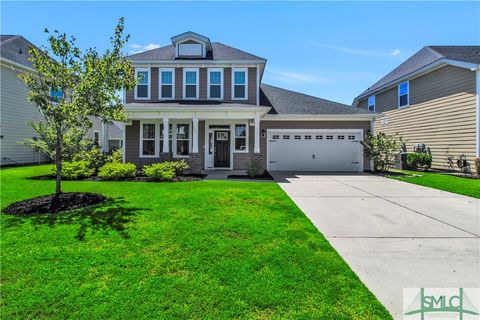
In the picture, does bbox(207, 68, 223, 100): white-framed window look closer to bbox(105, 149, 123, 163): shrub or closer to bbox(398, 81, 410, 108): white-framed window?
bbox(105, 149, 123, 163): shrub

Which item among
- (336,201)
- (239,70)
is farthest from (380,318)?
(239,70)

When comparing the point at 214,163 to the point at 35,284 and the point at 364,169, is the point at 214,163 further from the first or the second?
the point at 35,284

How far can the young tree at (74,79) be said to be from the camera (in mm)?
5773

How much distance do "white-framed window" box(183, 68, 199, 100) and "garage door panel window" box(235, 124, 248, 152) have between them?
9.51 ft

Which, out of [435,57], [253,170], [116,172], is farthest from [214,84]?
[435,57]

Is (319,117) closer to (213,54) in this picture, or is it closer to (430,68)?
(430,68)

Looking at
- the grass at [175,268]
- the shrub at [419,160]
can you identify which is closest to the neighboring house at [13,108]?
the grass at [175,268]

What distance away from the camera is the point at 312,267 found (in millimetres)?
3270

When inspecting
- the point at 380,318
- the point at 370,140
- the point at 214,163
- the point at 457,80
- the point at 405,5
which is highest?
the point at 405,5

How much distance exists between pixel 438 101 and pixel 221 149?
39.1 ft

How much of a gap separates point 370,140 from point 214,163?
8279 millimetres

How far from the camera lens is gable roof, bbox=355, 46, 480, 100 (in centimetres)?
1334

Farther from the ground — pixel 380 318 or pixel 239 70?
pixel 239 70

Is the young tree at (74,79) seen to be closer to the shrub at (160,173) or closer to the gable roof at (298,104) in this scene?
the shrub at (160,173)
